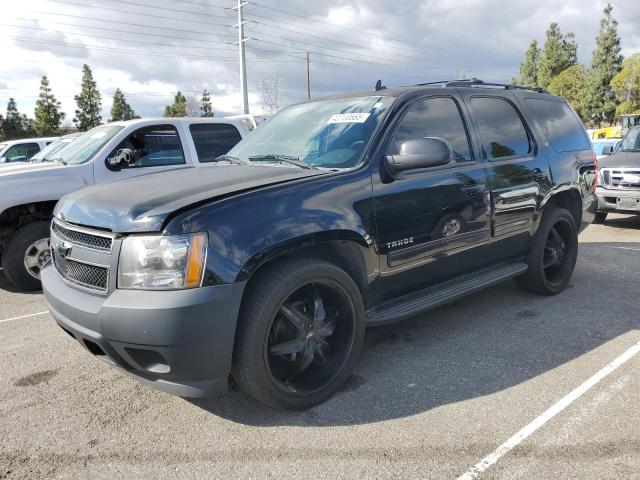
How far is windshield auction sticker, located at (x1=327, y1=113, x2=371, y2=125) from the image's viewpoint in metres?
3.53

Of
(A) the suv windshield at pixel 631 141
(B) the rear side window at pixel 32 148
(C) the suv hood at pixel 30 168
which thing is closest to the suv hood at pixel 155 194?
(C) the suv hood at pixel 30 168

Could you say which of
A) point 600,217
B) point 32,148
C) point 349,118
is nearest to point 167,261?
point 349,118

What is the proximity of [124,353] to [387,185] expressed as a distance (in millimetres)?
1836

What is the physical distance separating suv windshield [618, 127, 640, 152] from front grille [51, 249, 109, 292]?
9.85 m

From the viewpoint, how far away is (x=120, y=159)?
621 centimetres

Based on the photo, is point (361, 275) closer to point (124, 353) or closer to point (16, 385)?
point (124, 353)

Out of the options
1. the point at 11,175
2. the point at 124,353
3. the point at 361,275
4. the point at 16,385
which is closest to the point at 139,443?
the point at 124,353

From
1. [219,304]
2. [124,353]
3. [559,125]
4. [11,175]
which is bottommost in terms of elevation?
[124,353]

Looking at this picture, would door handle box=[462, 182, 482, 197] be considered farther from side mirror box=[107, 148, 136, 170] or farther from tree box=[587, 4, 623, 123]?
tree box=[587, 4, 623, 123]

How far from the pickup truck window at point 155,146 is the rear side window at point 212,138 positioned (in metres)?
0.27

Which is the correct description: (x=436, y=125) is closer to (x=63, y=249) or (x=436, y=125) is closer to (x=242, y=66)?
(x=63, y=249)

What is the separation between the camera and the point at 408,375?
3.37 m

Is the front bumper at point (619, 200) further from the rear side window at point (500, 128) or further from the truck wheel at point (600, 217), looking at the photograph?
the rear side window at point (500, 128)

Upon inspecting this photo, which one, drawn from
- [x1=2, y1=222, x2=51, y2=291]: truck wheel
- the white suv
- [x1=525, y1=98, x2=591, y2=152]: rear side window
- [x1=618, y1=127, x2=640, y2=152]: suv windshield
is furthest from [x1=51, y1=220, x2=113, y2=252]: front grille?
the white suv
